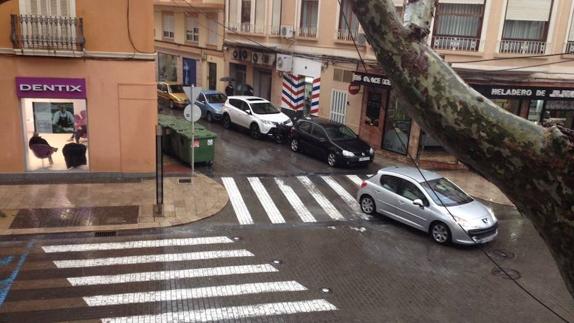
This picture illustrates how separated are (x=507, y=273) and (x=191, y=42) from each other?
28.4m

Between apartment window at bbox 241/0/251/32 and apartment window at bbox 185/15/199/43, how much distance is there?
18.4 feet

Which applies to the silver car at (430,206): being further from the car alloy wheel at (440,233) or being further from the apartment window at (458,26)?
the apartment window at (458,26)

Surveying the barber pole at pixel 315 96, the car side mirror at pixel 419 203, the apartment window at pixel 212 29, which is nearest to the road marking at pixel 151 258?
the car side mirror at pixel 419 203

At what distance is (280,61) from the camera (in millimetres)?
25109

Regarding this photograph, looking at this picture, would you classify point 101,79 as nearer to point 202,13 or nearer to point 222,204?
point 222,204

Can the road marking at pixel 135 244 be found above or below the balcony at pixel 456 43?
below

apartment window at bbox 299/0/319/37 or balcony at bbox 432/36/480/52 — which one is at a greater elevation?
apartment window at bbox 299/0/319/37

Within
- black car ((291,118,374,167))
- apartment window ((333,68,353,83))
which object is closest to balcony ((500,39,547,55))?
black car ((291,118,374,167))

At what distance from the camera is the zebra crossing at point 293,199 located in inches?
525

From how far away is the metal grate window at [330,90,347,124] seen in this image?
→ 2264 cm

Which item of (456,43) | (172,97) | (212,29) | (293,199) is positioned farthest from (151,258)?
(212,29)

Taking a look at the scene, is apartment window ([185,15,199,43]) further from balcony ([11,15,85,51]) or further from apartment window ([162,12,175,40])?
balcony ([11,15,85,51])

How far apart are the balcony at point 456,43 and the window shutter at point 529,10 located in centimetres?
144

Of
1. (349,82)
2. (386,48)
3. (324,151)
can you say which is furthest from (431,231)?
(349,82)
